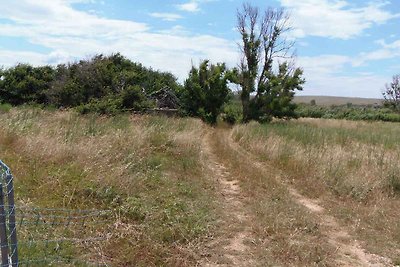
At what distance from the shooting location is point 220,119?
27969mm

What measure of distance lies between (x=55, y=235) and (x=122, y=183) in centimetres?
180

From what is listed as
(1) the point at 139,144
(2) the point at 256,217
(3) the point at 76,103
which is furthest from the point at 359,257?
(3) the point at 76,103

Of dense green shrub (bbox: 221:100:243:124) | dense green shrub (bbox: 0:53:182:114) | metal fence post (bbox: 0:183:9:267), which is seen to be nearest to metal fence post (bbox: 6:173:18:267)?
metal fence post (bbox: 0:183:9:267)

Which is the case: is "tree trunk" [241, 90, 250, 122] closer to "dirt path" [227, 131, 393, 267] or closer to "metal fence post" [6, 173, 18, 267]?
"dirt path" [227, 131, 393, 267]

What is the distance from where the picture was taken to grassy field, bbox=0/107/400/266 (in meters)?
4.67

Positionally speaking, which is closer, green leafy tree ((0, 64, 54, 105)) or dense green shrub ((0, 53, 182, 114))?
dense green shrub ((0, 53, 182, 114))

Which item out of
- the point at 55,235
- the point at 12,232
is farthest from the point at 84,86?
the point at 12,232

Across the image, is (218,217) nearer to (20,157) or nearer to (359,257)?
(359,257)

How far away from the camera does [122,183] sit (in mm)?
6121

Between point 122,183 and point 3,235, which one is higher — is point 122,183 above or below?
below

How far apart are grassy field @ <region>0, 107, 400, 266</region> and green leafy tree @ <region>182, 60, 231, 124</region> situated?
53.0 ft

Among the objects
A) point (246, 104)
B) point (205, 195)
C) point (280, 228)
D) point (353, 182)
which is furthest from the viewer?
point (246, 104)

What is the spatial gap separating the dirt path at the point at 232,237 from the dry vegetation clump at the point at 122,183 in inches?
8.7

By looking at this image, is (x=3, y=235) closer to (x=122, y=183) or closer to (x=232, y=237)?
(x=232, y=237)
